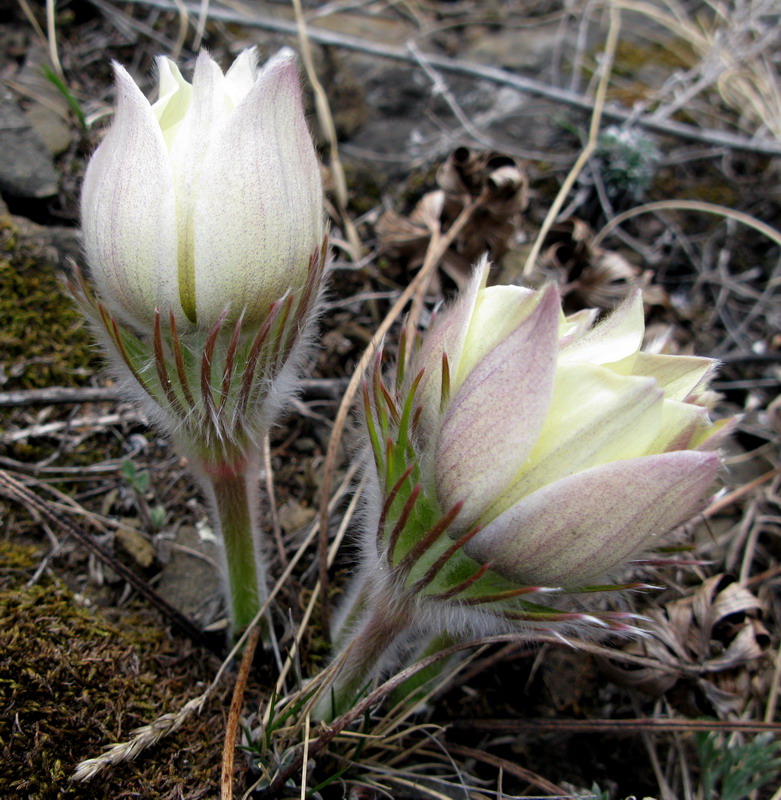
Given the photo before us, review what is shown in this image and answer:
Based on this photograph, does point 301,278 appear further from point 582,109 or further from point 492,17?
point 492,17

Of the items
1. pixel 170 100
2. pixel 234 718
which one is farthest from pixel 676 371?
pixel 234 718

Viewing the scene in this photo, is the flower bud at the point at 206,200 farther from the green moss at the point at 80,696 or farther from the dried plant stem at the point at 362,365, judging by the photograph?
the green moss at the point at 80,696

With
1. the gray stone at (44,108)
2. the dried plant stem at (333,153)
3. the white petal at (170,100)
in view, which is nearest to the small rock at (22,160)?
the gray stone at (44,108)

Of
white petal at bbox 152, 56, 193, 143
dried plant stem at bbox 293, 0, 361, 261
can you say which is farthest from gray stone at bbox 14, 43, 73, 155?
white petal at bbox 152, 56, 193, 143

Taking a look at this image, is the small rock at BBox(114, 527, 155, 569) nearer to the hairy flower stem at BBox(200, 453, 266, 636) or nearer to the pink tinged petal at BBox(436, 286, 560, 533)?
the hairy flower stem at BBox(200, 453, 266, 636)

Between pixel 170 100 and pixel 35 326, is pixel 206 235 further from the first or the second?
pixel 35 326
